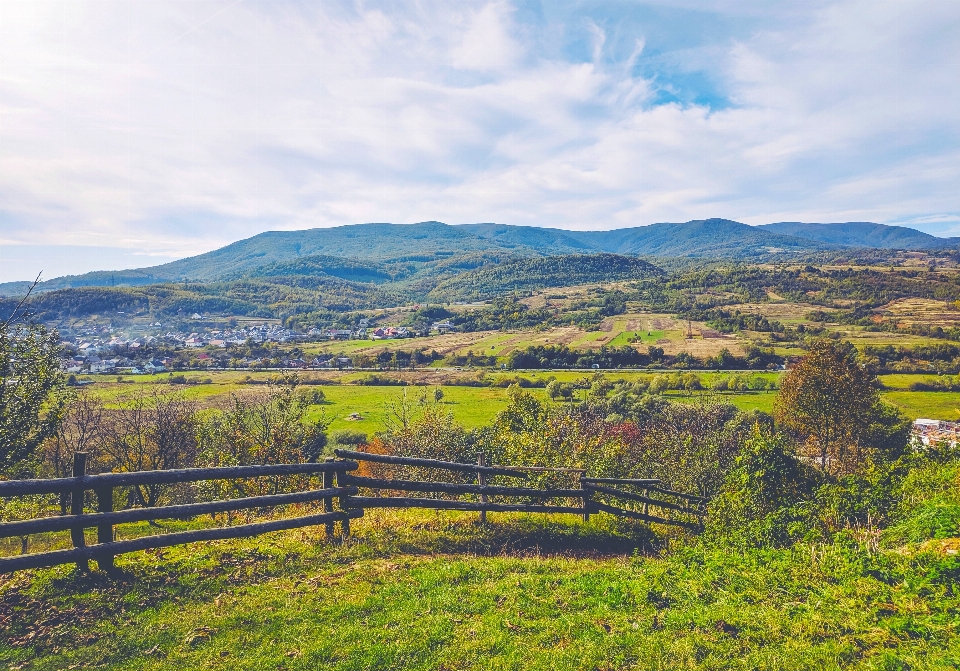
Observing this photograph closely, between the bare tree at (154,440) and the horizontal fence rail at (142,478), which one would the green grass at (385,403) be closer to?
the bare tree at (154,440)

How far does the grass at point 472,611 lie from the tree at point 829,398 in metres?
30.2

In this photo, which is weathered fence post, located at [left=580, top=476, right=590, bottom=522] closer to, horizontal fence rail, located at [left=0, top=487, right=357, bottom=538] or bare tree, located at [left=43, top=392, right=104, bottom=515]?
horizontal fence rail, located at [left=0, top=487, right=357, bottom=538]

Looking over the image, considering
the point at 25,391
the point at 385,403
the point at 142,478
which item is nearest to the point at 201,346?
the point at 385,403

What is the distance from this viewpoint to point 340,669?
5180mm

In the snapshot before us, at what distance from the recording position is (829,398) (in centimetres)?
3225

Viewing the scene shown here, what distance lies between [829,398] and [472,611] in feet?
116

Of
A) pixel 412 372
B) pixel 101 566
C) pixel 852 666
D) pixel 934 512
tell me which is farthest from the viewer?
pixel 412 372

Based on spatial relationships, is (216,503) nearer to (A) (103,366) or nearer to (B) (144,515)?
(B) (144,515)

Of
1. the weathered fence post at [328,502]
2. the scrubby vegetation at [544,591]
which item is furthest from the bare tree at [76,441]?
the weathered fence post at [328,502]

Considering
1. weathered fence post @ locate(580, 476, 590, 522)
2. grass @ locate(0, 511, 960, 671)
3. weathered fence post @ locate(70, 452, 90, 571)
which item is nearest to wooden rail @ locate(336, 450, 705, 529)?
weathered fence post @ locate(580, 476, 590, 522)

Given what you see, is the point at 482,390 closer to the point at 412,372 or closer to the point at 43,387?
the point at 412,372

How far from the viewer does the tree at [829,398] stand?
3219 cm

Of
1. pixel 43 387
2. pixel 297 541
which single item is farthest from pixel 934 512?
pixel 43 387

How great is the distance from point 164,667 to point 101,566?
269cm
